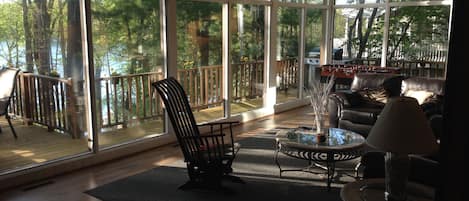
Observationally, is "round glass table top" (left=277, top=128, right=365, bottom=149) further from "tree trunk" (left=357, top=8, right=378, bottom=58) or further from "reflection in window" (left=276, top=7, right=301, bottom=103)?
"tree trunk" (left=357, top=8, right=378, bottom=58)

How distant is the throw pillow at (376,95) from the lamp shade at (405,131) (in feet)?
12.1

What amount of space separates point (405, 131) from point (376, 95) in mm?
3816

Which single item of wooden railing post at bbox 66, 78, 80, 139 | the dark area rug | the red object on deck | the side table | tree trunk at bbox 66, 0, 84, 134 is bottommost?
the dark area rug

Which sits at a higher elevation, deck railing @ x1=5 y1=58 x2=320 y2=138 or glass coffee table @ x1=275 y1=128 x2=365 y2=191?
deck railing @ x1=5 y1=58 x2=320 y2=138

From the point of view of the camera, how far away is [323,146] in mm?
3748

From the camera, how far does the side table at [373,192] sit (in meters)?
2.36

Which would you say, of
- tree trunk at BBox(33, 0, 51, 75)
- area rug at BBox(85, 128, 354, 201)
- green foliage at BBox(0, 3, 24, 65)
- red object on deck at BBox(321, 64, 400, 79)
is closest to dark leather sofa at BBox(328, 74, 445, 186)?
area rug at BBox(85, 128, 354, 201)

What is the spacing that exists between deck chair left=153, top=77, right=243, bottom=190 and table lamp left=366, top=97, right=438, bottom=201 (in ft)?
5.41

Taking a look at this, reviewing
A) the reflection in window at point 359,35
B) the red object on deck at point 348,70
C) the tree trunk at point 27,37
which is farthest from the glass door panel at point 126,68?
the reflection in window at point 359,35

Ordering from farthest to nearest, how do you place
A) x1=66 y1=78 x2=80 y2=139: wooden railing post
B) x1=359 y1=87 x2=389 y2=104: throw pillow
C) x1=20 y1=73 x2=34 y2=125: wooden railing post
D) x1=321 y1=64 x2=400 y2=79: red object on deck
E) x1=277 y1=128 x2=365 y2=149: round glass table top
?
x1=321 y1=64 x2=400 y2=79: red object on deck
x1=359 y1=87 x2=389 y2=104: throw pillow
x1=66 y1=78 x2=80 y2=139: wooden railing post
x1=20 y1=73 x2=34 y2=125: wooden railing post
x1=277 y1=128 x2=365 y2=149: round glass table top

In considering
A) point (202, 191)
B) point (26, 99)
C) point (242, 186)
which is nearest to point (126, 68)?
point (26, 99)

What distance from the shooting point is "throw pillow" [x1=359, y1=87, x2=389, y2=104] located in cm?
566

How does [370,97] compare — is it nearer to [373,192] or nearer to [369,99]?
[369,99]

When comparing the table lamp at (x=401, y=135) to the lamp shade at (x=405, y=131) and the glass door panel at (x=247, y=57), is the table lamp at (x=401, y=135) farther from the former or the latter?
the glass door panel at (x=247, y=57)
